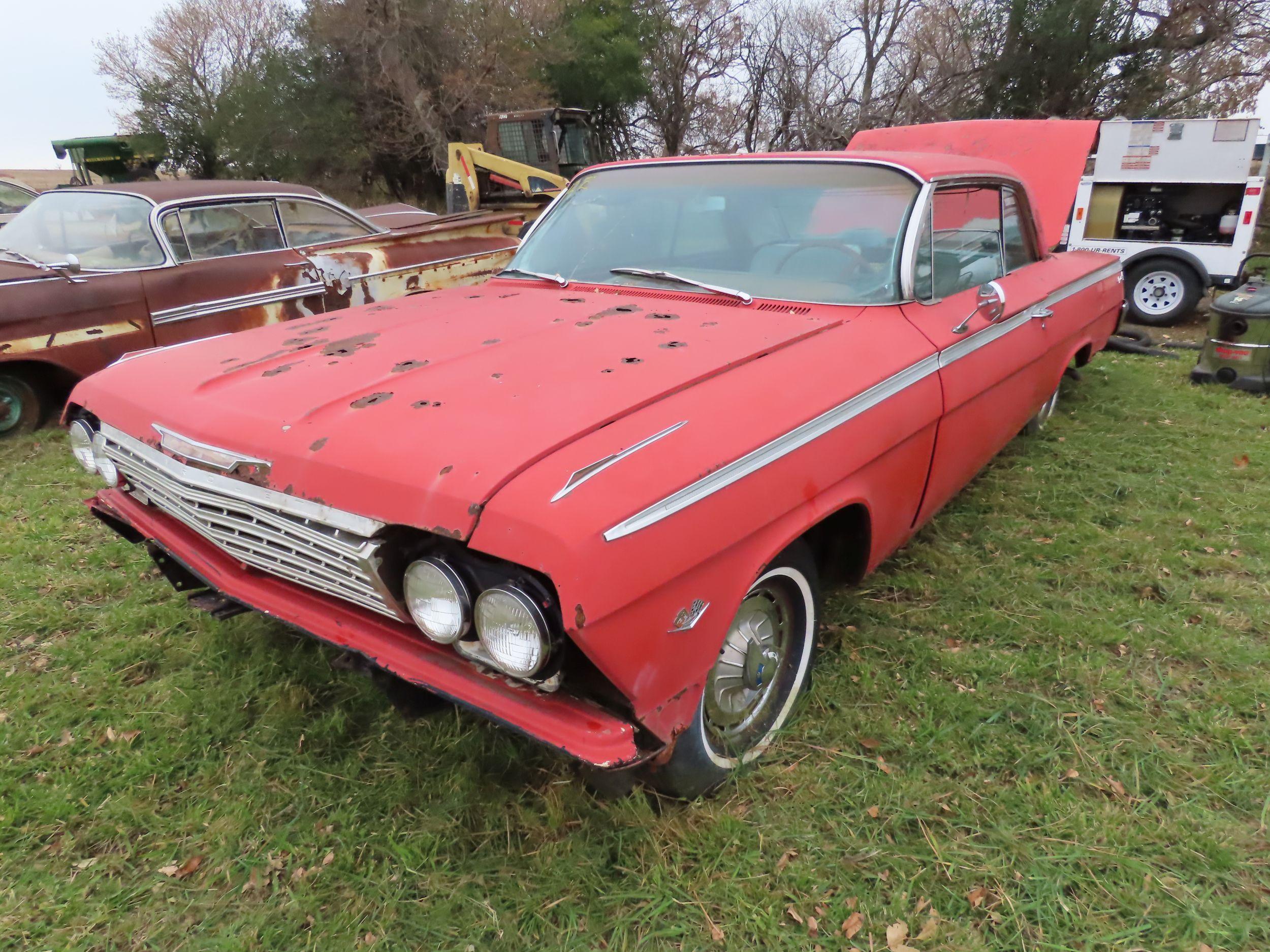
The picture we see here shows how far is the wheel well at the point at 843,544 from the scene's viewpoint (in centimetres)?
252

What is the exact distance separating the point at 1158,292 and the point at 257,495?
922 centimetres

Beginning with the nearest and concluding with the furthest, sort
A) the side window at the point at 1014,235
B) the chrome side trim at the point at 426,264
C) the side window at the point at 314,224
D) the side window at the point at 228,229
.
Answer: the side window at the point at 1014,235, the side window at the point at 228,229, the chrome side trim at the point at 426,264, the side window at the point at 314,224

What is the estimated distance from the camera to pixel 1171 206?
842 centimetres

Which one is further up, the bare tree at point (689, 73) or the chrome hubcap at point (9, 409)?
the bare tree at point (689, 73)

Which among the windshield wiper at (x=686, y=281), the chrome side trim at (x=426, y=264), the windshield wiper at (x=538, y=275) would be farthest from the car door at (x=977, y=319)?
the chrome side trim at (x=426, y=264)

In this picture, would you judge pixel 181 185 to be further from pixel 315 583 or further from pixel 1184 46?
pixel 1184 46

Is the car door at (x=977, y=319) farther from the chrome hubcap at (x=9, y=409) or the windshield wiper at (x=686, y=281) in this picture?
the chrome hubcap at (x=9, y=409)

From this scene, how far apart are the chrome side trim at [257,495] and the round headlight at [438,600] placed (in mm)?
139

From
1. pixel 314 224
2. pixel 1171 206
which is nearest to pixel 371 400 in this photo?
pixel 314 224

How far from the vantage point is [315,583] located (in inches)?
77.1

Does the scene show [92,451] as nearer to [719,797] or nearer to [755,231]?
[719,797]

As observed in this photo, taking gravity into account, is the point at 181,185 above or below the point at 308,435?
above

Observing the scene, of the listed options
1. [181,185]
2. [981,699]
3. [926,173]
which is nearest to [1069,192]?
[926,173]

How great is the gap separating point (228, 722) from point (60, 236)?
474cm
